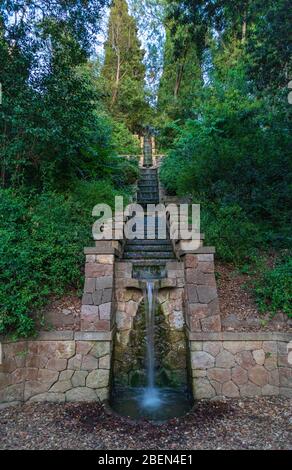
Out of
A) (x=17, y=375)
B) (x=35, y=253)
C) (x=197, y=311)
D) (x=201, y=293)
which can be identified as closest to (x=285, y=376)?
(x=197, y=311)

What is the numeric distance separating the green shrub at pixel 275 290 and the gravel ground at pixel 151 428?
3.56ft

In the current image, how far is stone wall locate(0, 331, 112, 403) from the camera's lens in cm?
376

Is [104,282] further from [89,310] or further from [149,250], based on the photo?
[149,250]

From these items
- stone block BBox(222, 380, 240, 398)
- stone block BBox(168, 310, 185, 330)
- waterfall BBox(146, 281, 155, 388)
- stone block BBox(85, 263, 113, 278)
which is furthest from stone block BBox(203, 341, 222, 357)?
stone block BBox(85, 263, 113, 278)

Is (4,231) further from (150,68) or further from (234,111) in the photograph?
(150,68)

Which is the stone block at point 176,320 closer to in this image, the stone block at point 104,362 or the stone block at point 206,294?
the stone block at point 206,294

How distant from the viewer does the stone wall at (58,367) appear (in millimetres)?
3756

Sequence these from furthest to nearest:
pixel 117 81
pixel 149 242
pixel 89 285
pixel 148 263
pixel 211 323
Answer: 1. pixel 117 81
2. pixel 149 242
3. pixel 148 263
4. pixel 89 285
5. pixel 211 323

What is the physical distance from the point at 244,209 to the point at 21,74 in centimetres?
496

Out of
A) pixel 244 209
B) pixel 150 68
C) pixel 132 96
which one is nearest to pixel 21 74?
pixel 244 209

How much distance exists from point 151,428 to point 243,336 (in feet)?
4.99

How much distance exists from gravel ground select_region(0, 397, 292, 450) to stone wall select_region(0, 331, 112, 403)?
159mm

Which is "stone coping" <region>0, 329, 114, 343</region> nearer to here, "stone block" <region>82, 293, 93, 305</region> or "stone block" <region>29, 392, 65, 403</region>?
"stone block" <region>82, 293, 93, 305</region>

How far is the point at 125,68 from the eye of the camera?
1998 centimetres
